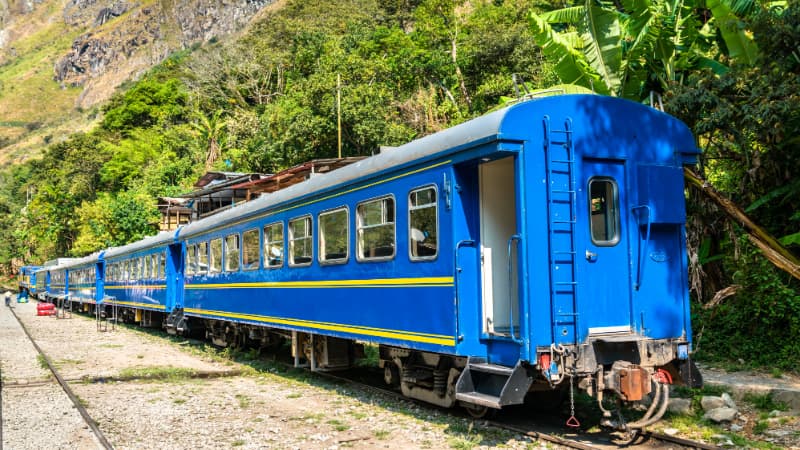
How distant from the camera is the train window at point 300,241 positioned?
438 inches

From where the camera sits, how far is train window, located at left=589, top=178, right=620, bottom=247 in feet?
24.6

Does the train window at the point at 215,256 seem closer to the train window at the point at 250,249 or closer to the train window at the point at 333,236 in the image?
the train window at the point at 250,249

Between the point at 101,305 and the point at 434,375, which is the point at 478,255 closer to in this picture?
the point at 434,375

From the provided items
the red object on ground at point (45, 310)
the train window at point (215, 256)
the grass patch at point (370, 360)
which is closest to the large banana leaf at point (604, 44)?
the grass patch at point (370, 360)

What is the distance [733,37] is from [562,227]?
6.95m

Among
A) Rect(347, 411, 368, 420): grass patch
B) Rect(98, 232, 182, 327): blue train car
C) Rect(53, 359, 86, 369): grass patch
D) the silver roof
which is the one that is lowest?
Rect(53, 359, 86, 369): grass patch

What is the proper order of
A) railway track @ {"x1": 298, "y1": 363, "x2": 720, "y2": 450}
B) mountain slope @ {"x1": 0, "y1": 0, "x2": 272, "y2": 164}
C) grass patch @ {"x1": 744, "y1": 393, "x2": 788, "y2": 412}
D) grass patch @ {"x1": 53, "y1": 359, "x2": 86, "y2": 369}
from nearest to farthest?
railway track @ {"x1": 298, "y1": 363, "x2": 720, "y2": 450} < grass patch @ {"x1": 744, "y1": 393, "x2": 788, "y2": 412} < grass patch @ {"x1": 53, "y1": 359, "x2": 86, "y2": 369} < mountain slope @ {"x1": 0, "y1": 0, "x2": 272, "y2": 164}

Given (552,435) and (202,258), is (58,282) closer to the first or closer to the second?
(202,258)

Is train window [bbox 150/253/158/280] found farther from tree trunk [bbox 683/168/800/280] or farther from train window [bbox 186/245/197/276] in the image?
tree trunk [bbox 683/168/800/280]

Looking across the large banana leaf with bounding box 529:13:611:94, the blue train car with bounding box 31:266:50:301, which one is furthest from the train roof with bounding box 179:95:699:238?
the blue train car with bounding box 31:266:50:301

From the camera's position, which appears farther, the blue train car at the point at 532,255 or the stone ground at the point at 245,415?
the stone ground at the point at 245,415

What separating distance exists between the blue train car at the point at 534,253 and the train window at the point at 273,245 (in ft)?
11.1

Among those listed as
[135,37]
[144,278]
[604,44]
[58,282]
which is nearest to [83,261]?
[58,282]

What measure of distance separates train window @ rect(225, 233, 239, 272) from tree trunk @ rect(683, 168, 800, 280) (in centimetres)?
844
